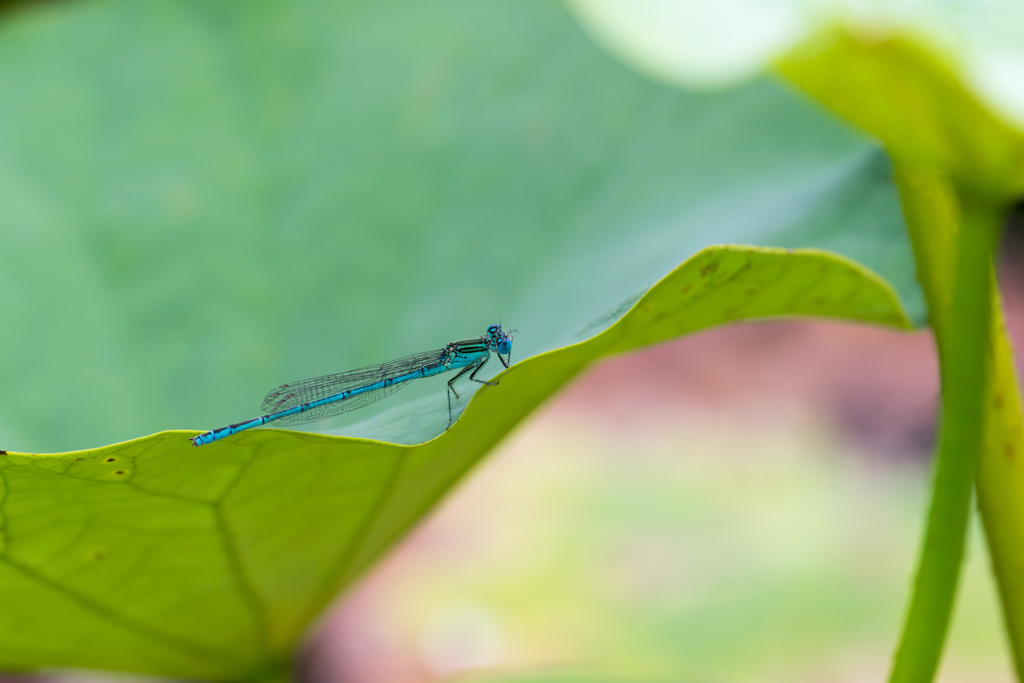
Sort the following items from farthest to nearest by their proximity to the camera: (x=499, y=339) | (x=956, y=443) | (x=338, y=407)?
(x=338, y=407) → (x=499, y=339) → (x=956, y=443)

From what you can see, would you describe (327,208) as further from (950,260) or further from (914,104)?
(914,104)

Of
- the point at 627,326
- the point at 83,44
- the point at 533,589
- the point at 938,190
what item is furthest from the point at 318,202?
the point at 533,589

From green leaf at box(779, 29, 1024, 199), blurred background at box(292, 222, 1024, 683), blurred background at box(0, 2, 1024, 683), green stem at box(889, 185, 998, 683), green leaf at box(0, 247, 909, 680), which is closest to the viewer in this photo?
green leaf at box(779, 29, 1024, 199)

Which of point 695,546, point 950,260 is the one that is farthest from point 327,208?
point 695,546

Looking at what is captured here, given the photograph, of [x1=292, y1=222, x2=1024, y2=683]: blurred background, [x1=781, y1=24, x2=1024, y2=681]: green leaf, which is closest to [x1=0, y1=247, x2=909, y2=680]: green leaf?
[x1=781, y1=24, x2=1024, y2=681]: green leaf

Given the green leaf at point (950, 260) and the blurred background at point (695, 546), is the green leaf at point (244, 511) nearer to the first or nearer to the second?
the green leaf at point (950, 260)

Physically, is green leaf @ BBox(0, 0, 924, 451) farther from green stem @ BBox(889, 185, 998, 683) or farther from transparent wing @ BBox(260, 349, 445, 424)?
green stem @ BBox(889, 185, 998, 683)

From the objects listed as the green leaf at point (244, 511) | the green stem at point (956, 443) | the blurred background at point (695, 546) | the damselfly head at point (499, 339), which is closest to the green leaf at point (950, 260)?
the green stem at point (956, 443)
